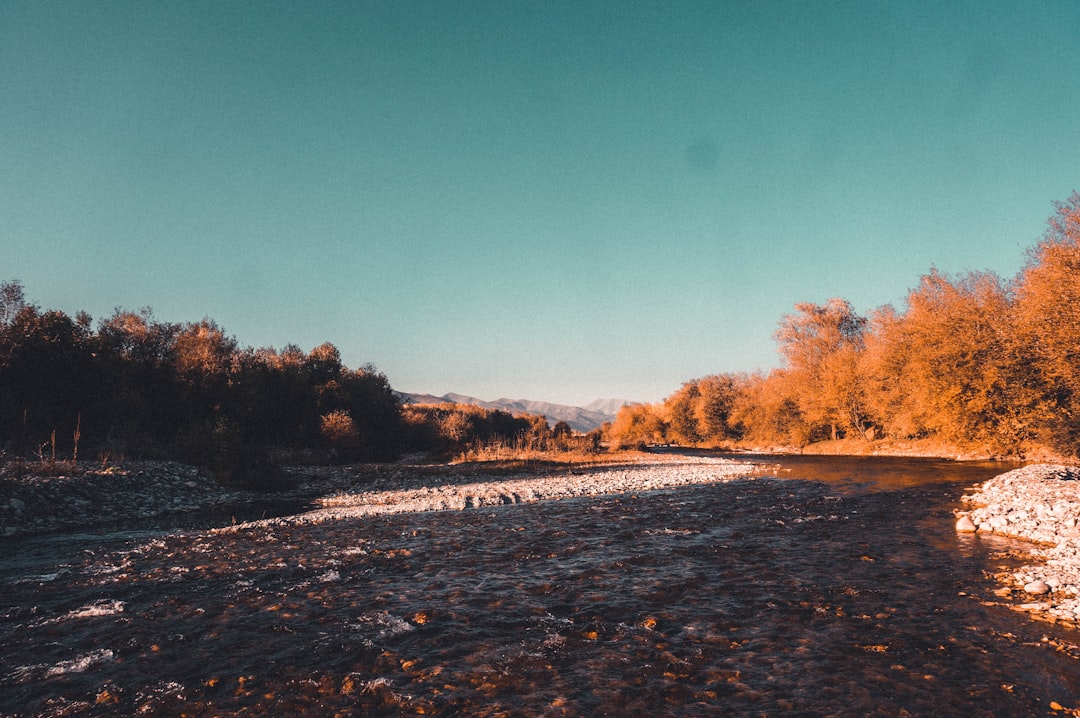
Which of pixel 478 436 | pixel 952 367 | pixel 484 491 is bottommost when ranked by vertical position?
pixel 484 491

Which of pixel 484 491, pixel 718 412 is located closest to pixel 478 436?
pixel 484 491

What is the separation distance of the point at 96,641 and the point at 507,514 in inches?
412

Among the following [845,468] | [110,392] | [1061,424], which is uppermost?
[110,392]

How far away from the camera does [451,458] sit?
36.6m

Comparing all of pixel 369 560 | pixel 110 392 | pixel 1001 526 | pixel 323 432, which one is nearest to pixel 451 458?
pixel 323 432

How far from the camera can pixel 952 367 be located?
32.4 metres

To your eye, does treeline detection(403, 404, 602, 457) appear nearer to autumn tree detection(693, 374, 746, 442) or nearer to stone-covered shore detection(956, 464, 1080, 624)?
stone-covered shore detection(956, 464, 1080, 624)

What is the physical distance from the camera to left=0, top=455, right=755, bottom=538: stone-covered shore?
591 inches

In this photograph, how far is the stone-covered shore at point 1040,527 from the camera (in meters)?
7.25

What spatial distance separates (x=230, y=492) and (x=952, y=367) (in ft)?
139

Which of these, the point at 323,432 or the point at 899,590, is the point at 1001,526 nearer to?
the point at 899,590

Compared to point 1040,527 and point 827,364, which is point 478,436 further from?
point 1040,527

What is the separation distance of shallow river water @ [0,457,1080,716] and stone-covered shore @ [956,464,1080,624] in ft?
1.59

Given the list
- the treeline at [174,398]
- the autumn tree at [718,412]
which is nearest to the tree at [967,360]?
the autumn tree at [718,412]
